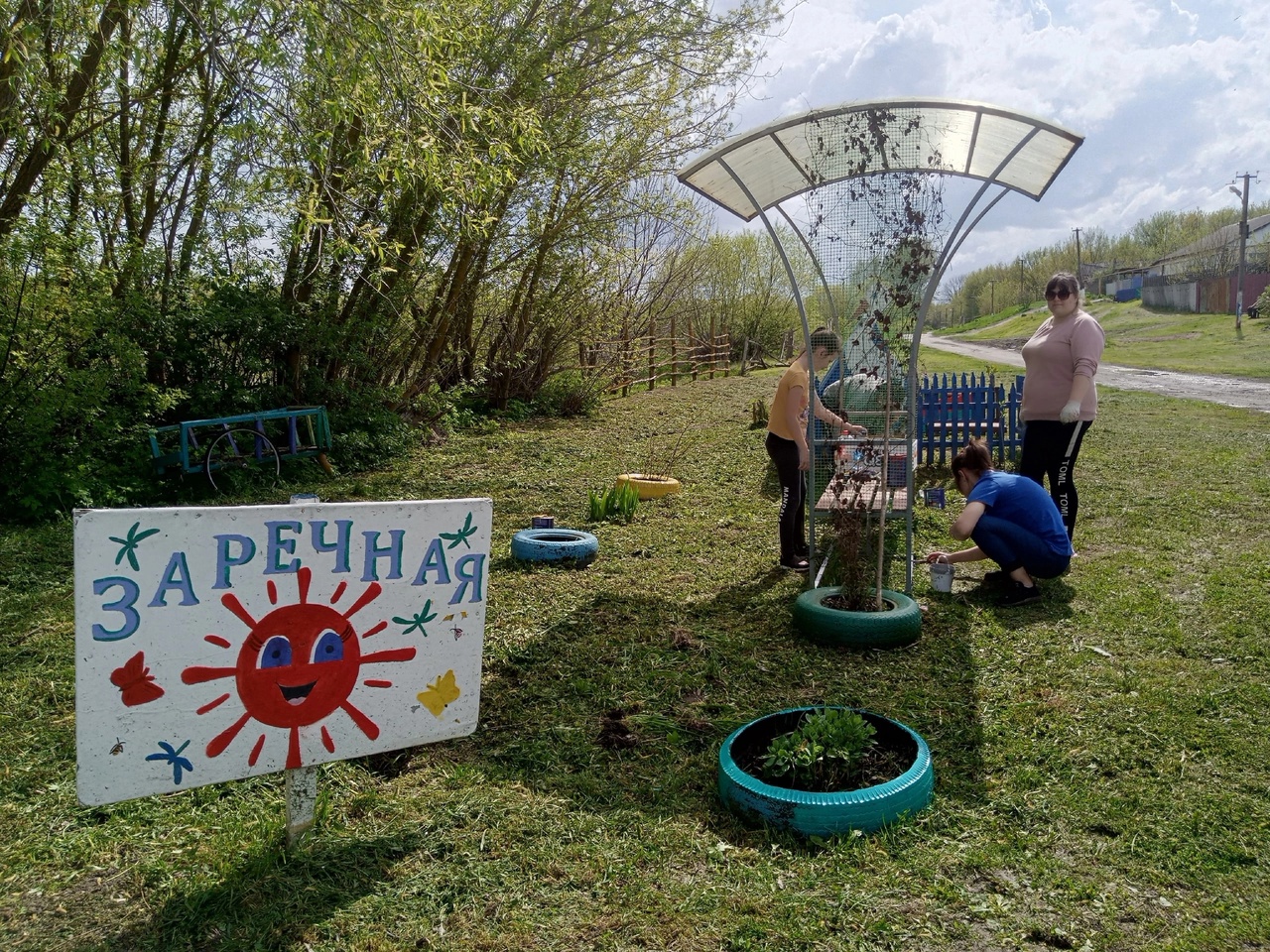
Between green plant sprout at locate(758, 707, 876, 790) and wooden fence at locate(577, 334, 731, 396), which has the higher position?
wooden fence at locate(577, 334, 731, 396)

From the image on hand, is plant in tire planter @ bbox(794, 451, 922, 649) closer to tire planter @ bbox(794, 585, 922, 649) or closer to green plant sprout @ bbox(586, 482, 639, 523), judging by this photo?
tire planter @ bbox(794, 585, 922, 649)

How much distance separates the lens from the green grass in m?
26.3

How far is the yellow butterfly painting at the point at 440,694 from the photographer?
2.67 m

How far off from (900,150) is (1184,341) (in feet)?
127

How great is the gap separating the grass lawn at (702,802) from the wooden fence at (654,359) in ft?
36.1

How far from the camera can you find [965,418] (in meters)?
9.34

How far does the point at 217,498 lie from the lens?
772 centimetres

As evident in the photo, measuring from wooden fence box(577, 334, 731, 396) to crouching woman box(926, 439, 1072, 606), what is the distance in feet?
36.6

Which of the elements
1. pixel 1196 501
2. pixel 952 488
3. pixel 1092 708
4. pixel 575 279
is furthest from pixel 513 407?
pixel 1092 708

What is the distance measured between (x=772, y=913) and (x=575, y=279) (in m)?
12.7

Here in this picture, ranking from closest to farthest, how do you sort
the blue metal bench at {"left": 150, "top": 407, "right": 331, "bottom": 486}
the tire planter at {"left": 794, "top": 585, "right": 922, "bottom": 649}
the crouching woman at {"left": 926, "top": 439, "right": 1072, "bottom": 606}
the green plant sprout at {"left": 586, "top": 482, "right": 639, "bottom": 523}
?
the tire planter at {"left": 794, "top": 585, "right": 922, "bottom": 649} → the crouching woman at {"left": 926, "top": 439, "right": 1072, "bottom": 606} → the green plant sprout at {"left": 586, "top": 482, "right": 639, "bottom": 523} → the blue metal bench at {"left": 150, "top": 407, "right": 331, "bottom": 486}

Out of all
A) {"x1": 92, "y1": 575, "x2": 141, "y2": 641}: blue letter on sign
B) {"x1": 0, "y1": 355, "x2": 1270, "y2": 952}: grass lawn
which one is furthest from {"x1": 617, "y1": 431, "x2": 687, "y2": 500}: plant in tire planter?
{"x1": 92, "y1": 575, "x2": 141, "y2": 641}: blue letter on sign

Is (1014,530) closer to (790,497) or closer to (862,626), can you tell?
(862,626)

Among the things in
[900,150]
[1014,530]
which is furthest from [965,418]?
[900,150]
